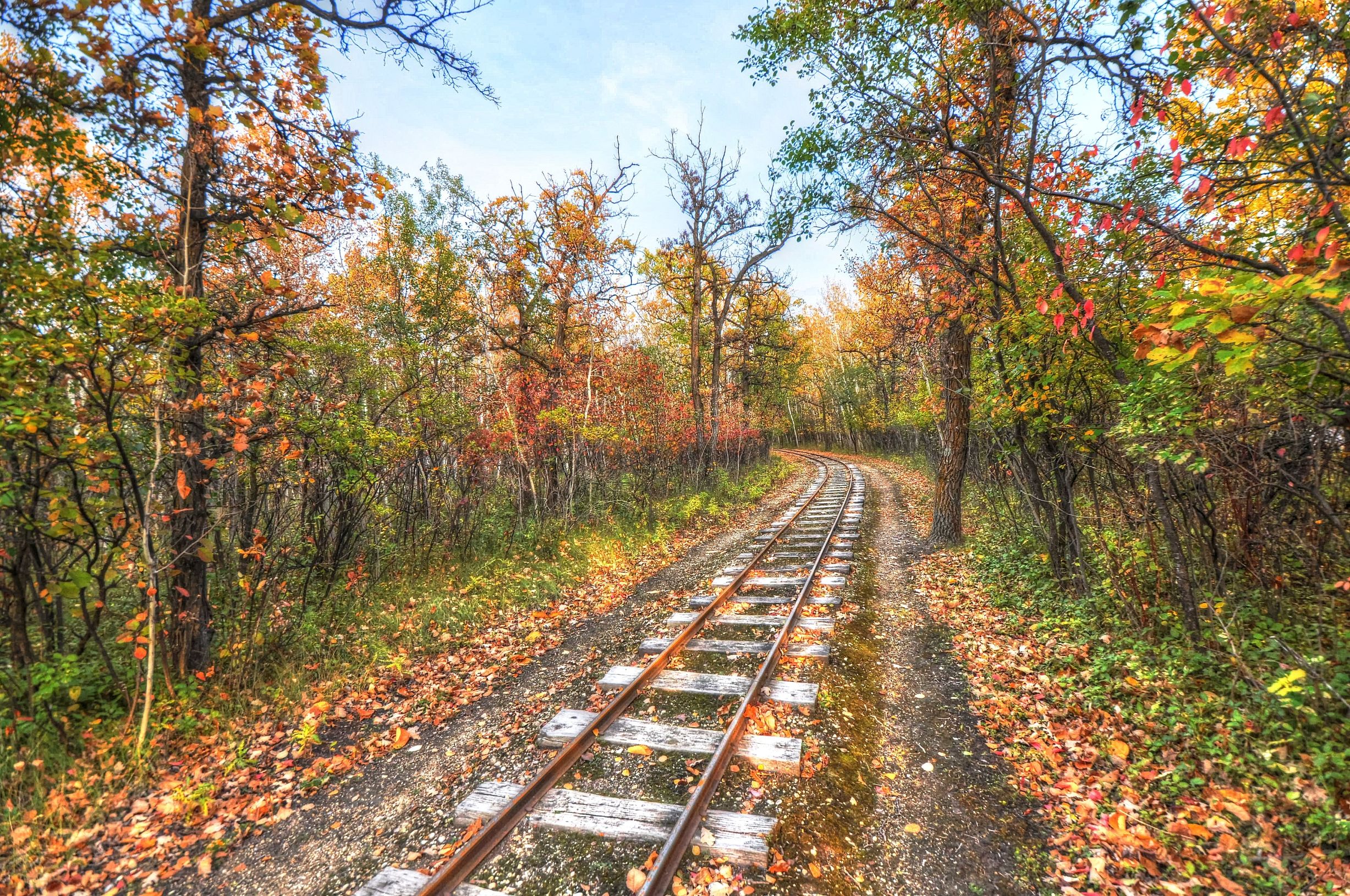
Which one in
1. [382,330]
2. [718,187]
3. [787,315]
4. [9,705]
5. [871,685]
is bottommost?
[871,685]

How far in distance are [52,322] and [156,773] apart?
12.9 feet

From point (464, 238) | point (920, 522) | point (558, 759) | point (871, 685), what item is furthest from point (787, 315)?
point (558, 759)

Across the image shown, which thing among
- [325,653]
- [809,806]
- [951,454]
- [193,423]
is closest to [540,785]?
[809,806]

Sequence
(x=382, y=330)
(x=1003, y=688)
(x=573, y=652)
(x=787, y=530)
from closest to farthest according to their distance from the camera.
A: (x=1003, y=688)
(x=573, y=652)
(x=382, y=330)
(x=787, y=530)

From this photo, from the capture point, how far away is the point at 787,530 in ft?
39.0

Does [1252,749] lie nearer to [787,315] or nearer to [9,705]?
[9,705]

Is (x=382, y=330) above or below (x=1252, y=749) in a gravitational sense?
above

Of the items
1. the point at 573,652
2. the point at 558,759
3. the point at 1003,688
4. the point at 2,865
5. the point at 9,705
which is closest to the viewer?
the point at 2,865

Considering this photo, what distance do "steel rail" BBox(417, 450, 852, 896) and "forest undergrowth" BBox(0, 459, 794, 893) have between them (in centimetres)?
179

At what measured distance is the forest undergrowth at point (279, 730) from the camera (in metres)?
3.44

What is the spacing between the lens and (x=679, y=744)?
4.14 m

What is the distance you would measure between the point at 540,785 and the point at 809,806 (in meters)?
2.05

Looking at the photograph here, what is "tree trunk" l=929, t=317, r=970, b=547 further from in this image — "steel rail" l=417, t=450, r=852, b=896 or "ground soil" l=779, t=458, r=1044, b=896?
"steel rail" l=417, t=450, r=852, b=896

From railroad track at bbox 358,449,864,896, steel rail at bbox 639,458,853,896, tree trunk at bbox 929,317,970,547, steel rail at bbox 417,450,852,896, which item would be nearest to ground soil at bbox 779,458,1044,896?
railroad track at bbox 358,449,864,896
